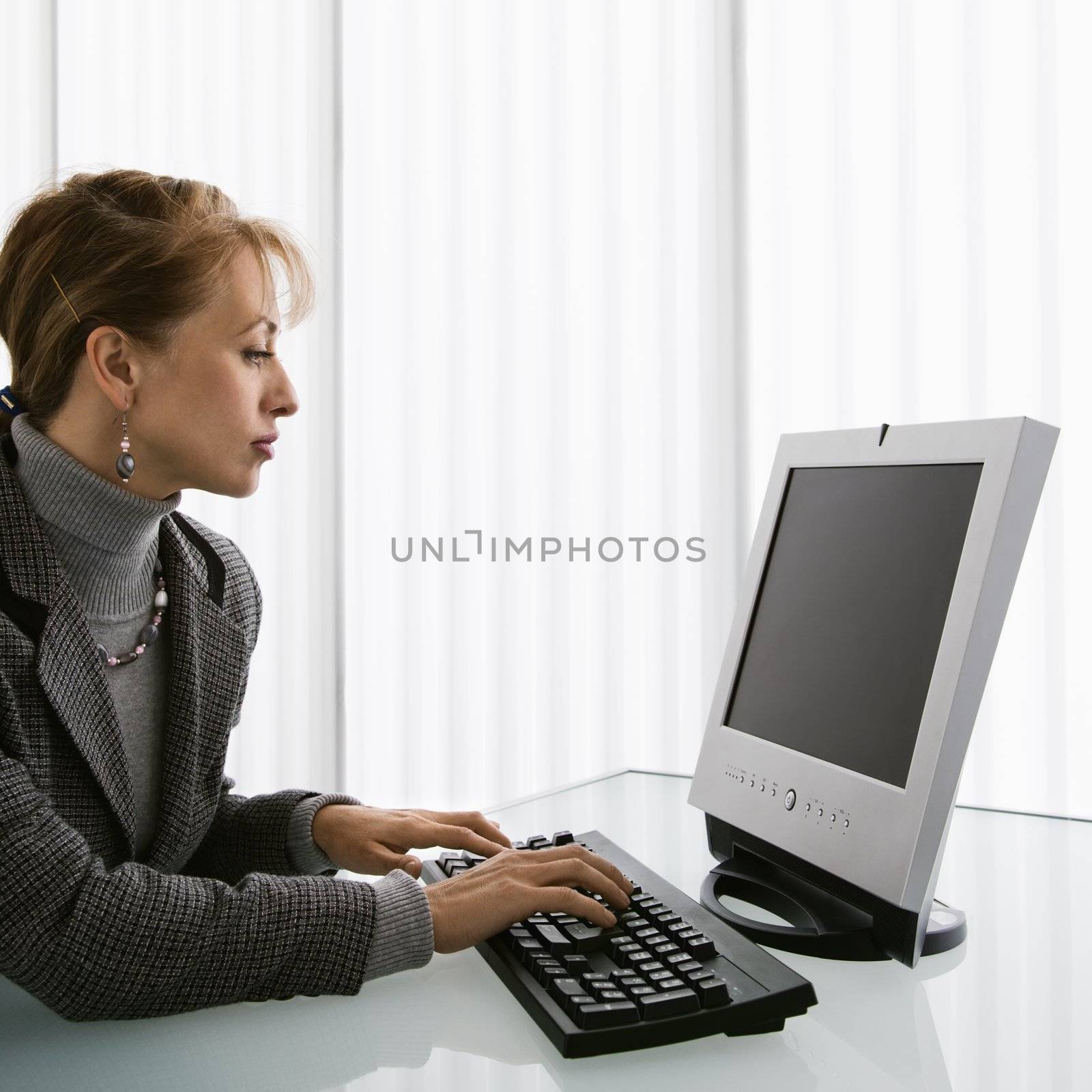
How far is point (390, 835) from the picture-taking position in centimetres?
109

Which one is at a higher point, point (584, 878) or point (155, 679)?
point (155, 679)

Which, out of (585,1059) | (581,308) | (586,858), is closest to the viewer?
(585,1059)

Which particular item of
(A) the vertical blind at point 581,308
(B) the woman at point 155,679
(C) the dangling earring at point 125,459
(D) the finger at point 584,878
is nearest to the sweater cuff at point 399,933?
(B) the woman at point 155,679

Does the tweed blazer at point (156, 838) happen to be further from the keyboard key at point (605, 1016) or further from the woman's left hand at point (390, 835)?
the keyboard key at point (605, 1016)

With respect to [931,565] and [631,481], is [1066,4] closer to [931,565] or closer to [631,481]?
[631,481]

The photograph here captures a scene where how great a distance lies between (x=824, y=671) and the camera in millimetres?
1026

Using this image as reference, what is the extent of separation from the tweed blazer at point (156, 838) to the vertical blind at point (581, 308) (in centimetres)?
164

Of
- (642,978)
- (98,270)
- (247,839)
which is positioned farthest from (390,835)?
(98,270)

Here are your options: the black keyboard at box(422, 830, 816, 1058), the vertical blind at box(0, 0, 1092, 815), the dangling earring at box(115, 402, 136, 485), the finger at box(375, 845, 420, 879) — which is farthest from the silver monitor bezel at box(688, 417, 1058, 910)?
the vertical blind at box(0, 0, 1092, 815)

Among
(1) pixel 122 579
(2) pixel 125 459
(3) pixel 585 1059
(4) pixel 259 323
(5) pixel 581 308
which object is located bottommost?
(3) pixel 585 1059

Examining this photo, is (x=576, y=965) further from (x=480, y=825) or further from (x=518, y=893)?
(x=480, y=825)

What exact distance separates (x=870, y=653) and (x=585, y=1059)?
1.43ft

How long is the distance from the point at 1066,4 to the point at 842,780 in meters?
2.04

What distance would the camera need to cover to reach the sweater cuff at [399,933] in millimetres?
834
